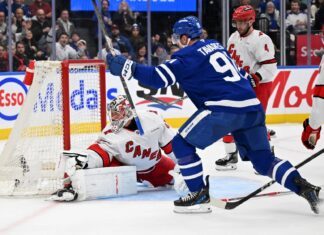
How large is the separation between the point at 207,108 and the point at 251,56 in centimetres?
183

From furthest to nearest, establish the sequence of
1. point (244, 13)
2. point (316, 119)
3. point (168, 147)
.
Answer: point (244, 13) → point (168, 147) → point (316, 119)

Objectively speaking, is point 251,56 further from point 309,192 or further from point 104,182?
point 309,192

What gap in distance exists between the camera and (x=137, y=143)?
14.0 ft

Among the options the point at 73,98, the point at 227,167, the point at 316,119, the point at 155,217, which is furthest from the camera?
the point at 227,167

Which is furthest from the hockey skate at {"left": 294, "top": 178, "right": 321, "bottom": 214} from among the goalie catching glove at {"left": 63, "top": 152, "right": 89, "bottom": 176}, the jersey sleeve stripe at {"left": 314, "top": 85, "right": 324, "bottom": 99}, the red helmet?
the red helmet

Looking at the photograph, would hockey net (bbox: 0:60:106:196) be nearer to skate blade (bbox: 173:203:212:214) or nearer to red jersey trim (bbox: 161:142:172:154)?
red jersey trim (bbox: 161:142:172:154)

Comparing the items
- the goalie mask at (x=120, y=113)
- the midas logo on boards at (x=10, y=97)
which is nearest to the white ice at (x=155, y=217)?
the goalie mask at (x=120, y=113)

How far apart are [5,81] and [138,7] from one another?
86.4 inches

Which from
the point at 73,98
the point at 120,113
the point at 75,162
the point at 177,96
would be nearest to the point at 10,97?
the point at 177,96

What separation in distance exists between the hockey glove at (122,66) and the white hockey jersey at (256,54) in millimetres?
1823

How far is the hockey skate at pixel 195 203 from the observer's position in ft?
12.3

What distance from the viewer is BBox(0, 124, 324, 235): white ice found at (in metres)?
3.47

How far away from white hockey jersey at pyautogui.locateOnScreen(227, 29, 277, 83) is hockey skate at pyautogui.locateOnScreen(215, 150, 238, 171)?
0.58 meters

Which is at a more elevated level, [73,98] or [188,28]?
[188,28]
